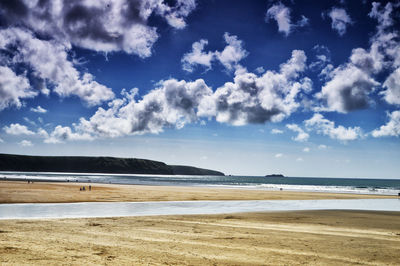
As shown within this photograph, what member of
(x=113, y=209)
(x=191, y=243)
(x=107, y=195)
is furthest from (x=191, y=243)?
(x=107, y=195)

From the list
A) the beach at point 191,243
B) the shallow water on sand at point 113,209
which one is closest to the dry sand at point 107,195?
the shallow water on sand at point 113,209

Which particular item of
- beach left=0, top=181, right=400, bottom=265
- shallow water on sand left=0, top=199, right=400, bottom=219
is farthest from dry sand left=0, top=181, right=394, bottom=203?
beach left=0, top=181, right=400, bottom=265

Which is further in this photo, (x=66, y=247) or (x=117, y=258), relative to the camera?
(x=66, y=247)

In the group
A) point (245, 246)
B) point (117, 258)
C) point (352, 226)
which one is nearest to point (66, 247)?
point (117, 258)

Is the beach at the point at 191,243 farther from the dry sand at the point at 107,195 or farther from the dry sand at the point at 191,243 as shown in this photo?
the dry sand at the point at 107,195

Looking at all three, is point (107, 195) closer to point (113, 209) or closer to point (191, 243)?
point (113, 209)

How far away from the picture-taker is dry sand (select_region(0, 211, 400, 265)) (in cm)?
936

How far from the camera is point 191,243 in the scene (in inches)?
464

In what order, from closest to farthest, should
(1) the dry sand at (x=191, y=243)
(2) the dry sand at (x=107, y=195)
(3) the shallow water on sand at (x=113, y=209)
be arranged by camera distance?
(1) the dry sand at (x=191, y=243), (3) the shallow water on sand at (x=113, y=209), (2) the dry sand at (x=107, y=195)

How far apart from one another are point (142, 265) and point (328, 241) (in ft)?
26.0

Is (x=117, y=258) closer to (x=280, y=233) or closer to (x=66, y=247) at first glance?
(x=66, y=247)

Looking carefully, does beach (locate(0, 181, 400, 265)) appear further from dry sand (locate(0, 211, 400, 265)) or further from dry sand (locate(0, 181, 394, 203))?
dry sand (locate(0, 181, 394, 203))

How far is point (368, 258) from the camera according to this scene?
10.1 m

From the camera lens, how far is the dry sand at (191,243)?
936cm
